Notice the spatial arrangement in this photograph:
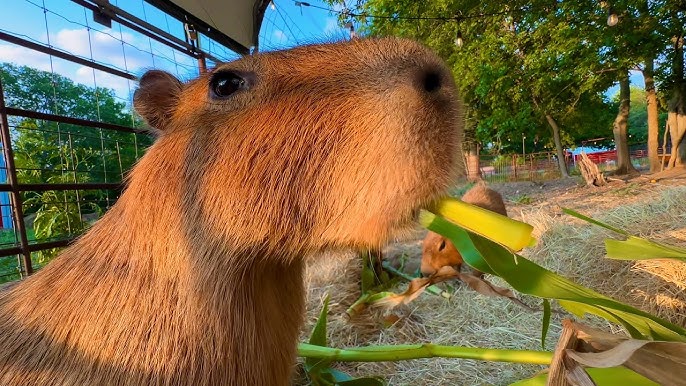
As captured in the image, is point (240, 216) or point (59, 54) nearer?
point (240, 216)

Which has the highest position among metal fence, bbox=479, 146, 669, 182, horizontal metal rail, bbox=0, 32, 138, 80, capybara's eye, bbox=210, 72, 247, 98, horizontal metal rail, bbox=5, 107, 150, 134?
horizontal metal rail, bbox=0, 32, 138, 80

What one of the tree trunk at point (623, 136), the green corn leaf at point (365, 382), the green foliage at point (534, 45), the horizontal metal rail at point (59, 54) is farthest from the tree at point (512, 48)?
the green corn leaf at point (365, 382)

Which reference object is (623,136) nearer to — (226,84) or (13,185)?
(226,84)

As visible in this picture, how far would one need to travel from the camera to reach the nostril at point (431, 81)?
102cm

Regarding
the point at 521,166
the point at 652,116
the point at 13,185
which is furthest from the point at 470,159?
the point at 521,166

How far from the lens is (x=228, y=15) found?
134 inches

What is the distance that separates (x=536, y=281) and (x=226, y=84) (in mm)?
1129

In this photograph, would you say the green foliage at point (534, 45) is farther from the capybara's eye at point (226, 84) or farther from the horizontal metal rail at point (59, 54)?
the capybara's eye at point (226, 84)

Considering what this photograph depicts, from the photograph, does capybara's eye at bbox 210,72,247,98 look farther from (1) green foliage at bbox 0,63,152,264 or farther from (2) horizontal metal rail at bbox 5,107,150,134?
(1) green foliage at bbox 0,63,152,264

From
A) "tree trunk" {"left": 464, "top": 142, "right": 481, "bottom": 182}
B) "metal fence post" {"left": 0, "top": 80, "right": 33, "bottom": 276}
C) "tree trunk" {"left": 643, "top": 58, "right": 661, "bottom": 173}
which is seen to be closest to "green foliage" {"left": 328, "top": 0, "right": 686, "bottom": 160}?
"tree trunk" {"left": 643, "top": 58, "right": 661, "bottom": 173}

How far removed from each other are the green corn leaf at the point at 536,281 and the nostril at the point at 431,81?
1.07 feet

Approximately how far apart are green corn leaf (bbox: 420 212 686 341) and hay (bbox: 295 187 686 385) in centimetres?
71

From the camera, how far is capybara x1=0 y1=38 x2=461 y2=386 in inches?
39.7

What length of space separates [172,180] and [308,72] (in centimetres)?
55
